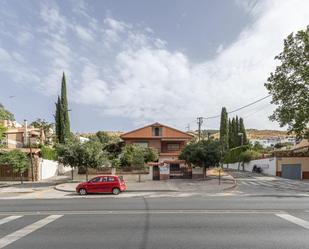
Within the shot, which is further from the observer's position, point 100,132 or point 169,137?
point 100,132

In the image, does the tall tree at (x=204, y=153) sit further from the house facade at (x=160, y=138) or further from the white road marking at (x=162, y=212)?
the white road marking at (x=162, y=212)

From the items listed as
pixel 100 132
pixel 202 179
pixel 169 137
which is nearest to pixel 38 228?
pixel 202 179

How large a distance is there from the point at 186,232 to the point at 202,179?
27508mm

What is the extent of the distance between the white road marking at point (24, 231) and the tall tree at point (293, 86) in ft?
108

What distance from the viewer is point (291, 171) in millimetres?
46281

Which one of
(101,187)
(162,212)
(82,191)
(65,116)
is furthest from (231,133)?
(162,212)

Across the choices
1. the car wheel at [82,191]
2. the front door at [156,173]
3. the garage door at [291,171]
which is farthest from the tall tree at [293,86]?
the car wheel at [82,191]

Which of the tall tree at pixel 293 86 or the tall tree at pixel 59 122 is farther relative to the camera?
the tall tree at pixel 59 122

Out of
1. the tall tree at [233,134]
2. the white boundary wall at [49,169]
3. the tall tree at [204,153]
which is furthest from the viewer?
the tall tree at [233,134]

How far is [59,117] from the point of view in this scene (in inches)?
2335

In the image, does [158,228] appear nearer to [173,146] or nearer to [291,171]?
[291,171]

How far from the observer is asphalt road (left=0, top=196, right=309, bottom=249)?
9164 millimetres

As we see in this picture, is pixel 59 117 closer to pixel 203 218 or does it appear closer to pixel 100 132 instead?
pixel 100 132

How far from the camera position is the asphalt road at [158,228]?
9.16 metres
